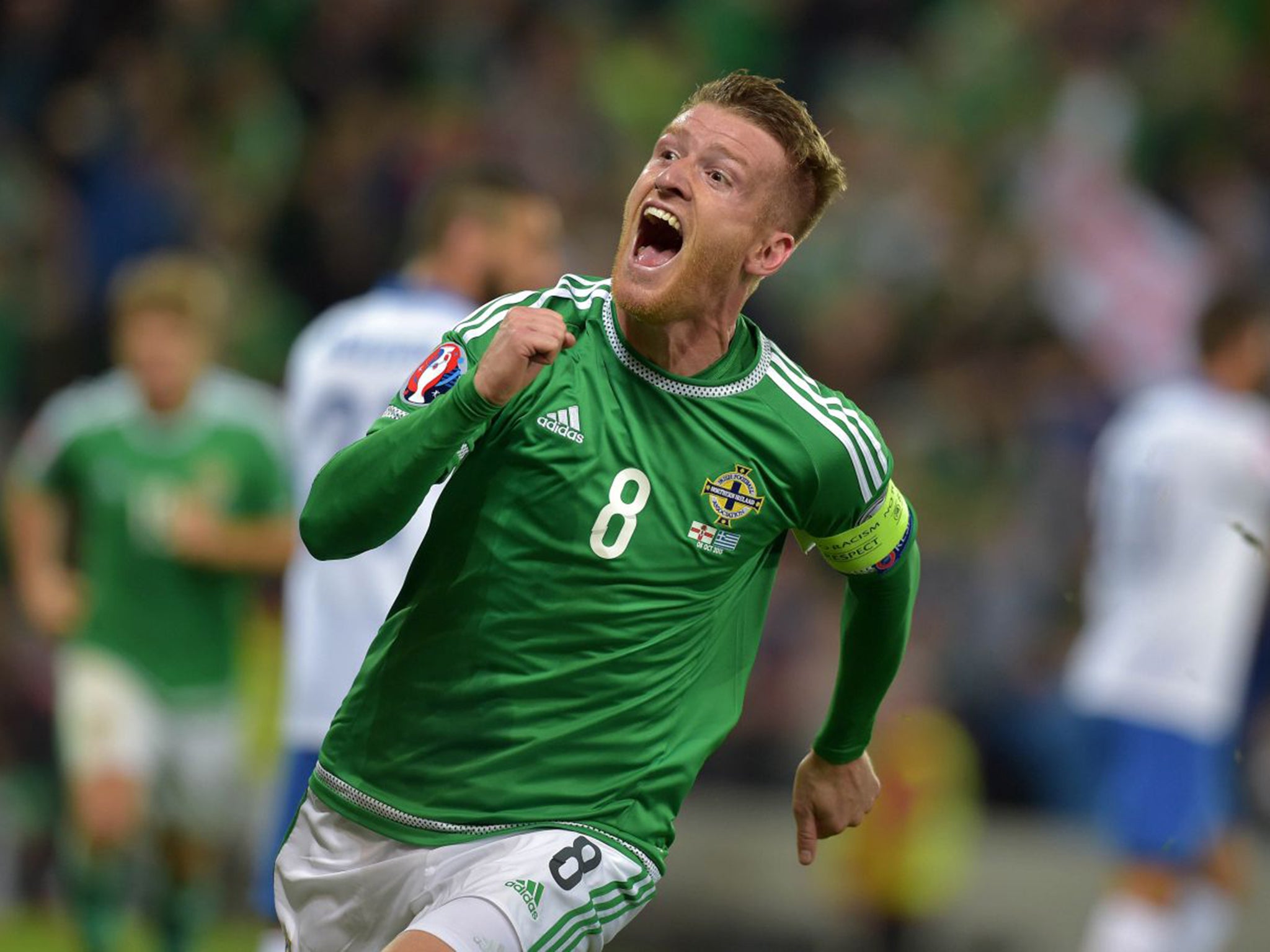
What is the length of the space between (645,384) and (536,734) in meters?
0.66

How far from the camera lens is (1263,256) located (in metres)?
10.8

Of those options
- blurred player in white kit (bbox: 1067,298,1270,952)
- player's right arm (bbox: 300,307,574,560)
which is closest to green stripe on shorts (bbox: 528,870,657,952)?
player's right arm (bbox: 300,307,574,560)

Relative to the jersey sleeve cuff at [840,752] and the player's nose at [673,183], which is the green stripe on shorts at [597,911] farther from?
the player's nose at [673,183]

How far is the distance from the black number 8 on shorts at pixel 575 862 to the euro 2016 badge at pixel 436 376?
0.82 m

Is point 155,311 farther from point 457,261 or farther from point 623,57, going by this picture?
point 623,57

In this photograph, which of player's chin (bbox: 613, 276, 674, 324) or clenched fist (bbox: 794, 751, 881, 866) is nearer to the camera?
player's chin (bbox: 613, 276, 674, 324)

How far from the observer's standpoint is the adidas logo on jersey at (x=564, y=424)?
134 inches

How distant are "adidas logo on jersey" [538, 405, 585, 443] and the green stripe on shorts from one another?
799mm

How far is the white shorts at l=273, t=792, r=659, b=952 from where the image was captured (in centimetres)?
322

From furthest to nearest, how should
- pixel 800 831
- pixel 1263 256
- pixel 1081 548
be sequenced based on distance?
pixel 1263 256
pixel 1081 548
pixel 800 831

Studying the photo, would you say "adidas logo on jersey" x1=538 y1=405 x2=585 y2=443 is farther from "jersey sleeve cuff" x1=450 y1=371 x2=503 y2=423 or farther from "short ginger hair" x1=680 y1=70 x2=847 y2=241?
"short ginger hair" x1=680 y1=70 x2=847 y2=241

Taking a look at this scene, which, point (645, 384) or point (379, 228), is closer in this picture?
point (645, 384)

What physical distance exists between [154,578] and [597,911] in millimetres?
4405

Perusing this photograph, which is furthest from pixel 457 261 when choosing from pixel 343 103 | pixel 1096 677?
pixel 343 103
